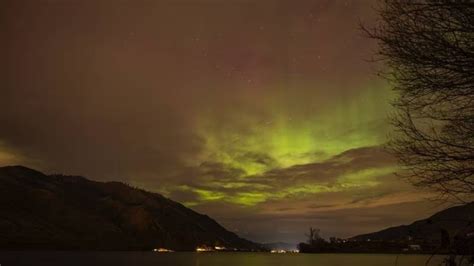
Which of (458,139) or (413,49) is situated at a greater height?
(413,49)

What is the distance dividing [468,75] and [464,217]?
7.80ft

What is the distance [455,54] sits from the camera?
9.08m

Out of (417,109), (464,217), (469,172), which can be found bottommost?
(464,217)

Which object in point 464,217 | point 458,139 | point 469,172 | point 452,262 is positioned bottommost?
point 452,262

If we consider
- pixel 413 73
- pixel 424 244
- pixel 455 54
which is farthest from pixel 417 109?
pixel 424 244

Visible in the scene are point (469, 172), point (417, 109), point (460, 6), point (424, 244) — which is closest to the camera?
point (460, 6)

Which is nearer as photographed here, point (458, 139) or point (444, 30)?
point (444, 30)

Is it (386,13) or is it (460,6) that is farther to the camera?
(386,13)

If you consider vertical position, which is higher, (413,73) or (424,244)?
(413,73)

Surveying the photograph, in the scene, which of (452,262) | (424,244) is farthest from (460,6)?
(424,244)

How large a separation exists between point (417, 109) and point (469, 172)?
141cm

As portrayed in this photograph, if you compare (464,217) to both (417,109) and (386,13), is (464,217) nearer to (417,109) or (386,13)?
(417,109)

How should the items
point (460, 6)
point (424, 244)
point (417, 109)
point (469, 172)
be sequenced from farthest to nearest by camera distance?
point (424, 244) → point (417, 109) → point (469, 172) → point (460, 6)

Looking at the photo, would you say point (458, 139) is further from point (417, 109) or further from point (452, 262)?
point (452, 262)
